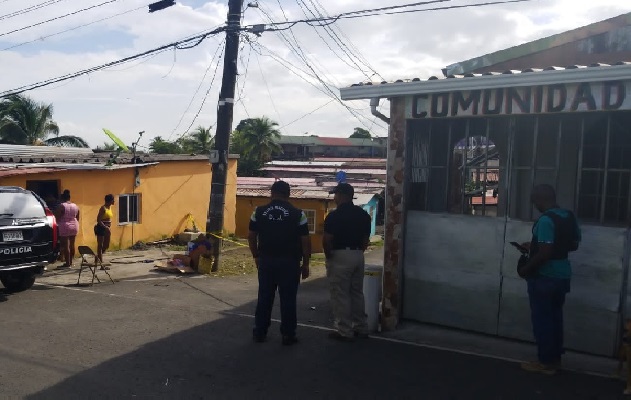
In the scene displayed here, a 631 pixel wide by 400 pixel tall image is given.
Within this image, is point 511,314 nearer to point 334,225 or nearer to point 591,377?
point 591,377

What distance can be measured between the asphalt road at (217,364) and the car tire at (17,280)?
1159mm

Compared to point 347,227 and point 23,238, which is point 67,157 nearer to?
point 23,238

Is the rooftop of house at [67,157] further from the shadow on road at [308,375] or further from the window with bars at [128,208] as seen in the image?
the shadow on road at [308,375]

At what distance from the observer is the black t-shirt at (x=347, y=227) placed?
6953mm

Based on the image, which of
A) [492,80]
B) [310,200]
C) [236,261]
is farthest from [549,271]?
[310,200]

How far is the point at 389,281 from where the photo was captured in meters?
7.64

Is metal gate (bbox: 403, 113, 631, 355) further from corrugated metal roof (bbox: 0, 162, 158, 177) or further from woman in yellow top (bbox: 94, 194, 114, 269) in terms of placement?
corrugated metal roof (bbox: 0, 162, 158, 177)

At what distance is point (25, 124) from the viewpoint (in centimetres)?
3156

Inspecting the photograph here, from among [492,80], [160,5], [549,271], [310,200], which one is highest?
[160,5]

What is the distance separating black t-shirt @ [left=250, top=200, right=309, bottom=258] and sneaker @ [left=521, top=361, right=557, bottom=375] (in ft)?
8.39

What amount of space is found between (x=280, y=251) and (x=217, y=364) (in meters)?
1.33

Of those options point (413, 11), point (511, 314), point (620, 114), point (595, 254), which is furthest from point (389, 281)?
point (413, 11)

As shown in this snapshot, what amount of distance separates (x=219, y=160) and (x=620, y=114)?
7.89m

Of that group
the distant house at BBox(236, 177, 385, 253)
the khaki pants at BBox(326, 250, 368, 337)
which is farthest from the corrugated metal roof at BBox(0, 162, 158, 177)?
the khaki pants at BBox(326, 250, 368, 337)
